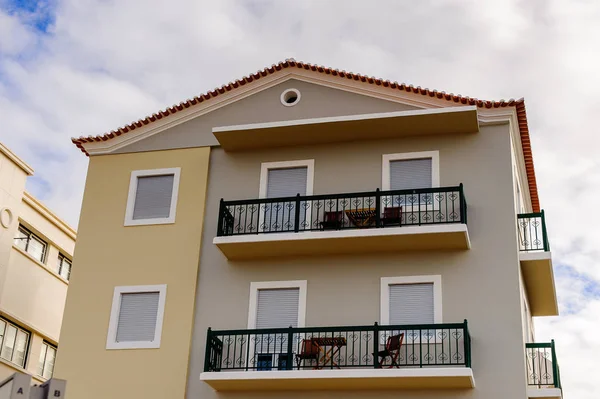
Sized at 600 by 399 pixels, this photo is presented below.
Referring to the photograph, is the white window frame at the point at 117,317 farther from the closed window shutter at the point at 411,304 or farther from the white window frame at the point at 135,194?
the closed window shutter at the point at 411,304

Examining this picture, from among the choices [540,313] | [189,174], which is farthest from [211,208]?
[540,313]

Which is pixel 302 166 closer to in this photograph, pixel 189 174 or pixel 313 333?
pixel 189 174

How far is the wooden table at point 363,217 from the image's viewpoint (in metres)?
20.4

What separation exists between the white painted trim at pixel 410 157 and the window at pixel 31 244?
44.8 feet

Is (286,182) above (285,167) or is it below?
below

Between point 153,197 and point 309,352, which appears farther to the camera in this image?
point 153,197

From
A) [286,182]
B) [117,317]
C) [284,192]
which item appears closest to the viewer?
[117,317]

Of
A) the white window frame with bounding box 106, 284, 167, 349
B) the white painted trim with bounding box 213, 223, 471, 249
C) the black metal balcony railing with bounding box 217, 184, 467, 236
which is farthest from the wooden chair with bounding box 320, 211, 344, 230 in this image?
the white window frame with bounding box 106, 284, 167, 349

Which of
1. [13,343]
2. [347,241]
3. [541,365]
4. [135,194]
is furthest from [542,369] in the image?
[13,343]

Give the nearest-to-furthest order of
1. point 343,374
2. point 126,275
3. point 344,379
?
point 343,374
point 344,379
point 126,275

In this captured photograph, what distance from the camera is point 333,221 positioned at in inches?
817

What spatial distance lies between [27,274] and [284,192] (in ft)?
37.2

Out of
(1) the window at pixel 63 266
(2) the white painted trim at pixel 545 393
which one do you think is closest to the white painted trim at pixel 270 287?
(2) the white painted trim at pixel 545 393

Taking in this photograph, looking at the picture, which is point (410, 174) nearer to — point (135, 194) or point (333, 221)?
point (333, 221)
